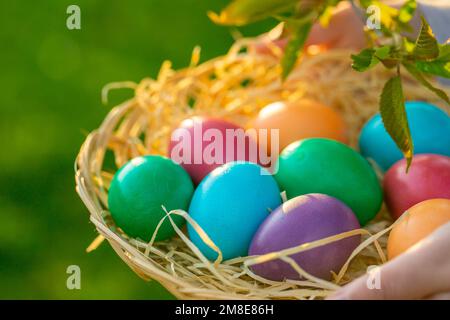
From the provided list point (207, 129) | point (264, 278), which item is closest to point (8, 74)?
point (207, 129)

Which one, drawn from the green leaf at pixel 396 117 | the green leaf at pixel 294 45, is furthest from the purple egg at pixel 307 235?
the green leaf at pixel 294 45

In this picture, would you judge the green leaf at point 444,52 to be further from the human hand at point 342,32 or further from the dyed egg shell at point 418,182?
the human hand at point 342,32

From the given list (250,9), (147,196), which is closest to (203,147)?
(147,196)

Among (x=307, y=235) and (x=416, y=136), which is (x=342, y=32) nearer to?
(x=416, y=136)

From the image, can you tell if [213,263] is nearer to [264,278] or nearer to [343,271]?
[264,278]

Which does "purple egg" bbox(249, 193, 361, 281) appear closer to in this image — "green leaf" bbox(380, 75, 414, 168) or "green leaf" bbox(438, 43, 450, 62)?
"green leaf" bbox(380, 75, 414, 168)

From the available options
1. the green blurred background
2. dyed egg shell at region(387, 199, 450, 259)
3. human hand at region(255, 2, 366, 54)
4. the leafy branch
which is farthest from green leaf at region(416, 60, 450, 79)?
the green blurred background
